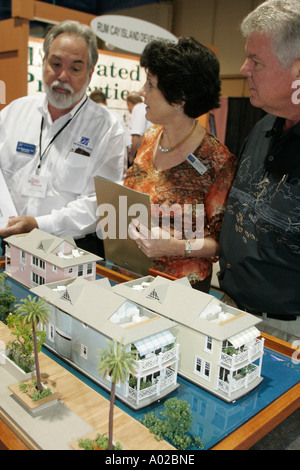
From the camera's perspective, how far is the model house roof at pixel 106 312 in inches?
47.4

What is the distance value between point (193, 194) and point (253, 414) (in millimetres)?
998

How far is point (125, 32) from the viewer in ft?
17.0

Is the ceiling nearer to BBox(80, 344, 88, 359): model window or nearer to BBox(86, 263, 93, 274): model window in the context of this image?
BBox(86, 263, 93, 274): model window

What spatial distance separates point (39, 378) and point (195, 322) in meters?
0.47

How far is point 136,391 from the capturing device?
3.87ft

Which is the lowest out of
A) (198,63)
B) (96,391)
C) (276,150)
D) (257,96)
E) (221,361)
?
(96,391)

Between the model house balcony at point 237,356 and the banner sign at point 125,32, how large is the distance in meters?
4.28

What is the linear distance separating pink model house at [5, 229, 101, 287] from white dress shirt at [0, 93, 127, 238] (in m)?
0.37

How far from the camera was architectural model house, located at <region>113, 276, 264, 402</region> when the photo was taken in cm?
125

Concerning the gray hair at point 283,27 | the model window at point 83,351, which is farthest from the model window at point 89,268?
the gray hair at point 283,27

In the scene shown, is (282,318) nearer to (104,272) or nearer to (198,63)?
(104,272)

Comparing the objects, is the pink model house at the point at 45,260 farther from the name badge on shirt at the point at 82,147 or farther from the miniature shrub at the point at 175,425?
the miniature shrub at the point at 175,425

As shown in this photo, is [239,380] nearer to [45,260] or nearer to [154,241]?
[154,241]
